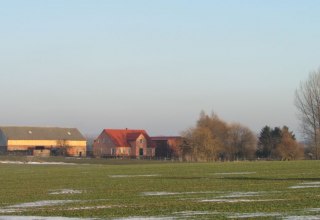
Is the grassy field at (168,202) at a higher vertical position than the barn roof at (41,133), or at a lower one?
lower

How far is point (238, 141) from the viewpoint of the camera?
13438cm

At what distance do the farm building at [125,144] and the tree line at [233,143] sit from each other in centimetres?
1981

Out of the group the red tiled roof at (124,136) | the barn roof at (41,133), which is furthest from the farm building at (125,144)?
the barn roof at (41,133)

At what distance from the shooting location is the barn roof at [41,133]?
16150cm

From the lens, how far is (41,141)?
16475 centimetres

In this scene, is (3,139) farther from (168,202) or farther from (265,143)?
(168,202)

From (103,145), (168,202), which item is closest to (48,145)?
(103,145)

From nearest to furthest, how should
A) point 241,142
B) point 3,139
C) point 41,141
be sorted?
1. point 241,142
2. point 3,139
3. point 41,141

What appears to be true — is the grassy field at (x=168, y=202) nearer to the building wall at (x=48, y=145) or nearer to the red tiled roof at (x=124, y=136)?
the red tiled roof at (x=124, y=136)

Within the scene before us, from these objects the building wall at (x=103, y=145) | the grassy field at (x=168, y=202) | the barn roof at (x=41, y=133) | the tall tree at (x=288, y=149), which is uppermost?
the barn roof at (x=41, y=133)

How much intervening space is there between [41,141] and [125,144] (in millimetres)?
22972

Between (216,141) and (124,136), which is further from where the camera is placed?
(124,136)

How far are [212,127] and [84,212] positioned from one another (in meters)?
114

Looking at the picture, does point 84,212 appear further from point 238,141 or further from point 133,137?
point 133,137
